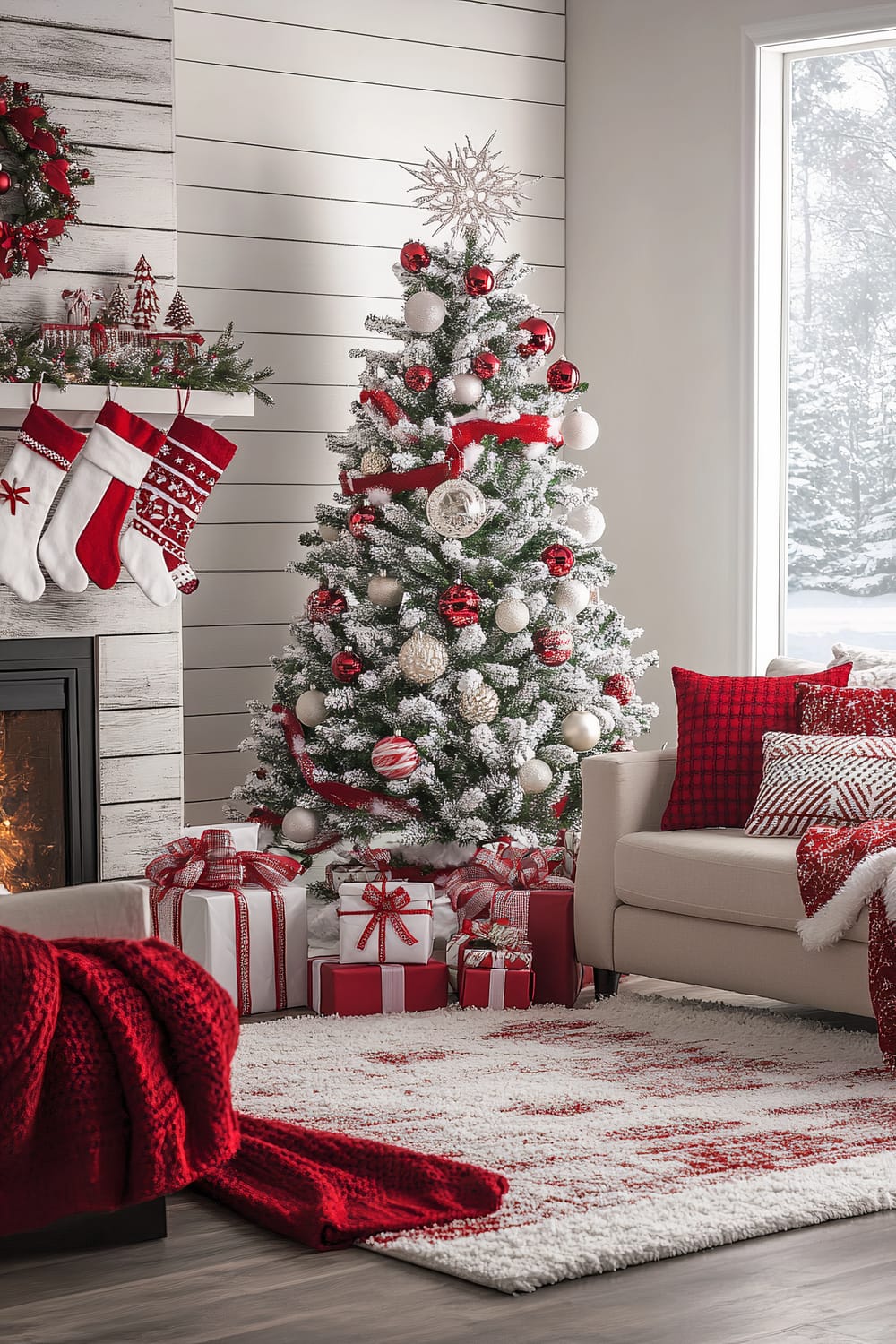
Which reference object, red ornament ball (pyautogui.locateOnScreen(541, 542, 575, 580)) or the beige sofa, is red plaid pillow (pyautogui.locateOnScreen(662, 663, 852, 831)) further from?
red ornament ball (pyautogui.locateOnScreen(541, 542, 575, 580))

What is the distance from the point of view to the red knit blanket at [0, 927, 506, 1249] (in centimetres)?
226

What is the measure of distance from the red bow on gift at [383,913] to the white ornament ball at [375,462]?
4.32 feet

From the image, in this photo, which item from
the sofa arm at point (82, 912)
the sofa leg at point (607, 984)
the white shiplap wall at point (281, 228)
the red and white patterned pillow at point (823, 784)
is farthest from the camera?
the white shiplap wall at point (281, 228)

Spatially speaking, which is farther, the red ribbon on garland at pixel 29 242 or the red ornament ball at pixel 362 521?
the red ornament ball at pixel 362 521

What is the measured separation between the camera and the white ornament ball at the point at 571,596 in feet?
15.7

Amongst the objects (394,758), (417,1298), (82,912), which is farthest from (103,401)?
(417,1298)

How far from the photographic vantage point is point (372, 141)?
573 cm

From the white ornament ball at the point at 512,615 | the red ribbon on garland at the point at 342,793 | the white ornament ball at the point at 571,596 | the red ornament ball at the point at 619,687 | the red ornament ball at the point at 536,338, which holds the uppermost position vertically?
the red ornament ball at the point at 536,338

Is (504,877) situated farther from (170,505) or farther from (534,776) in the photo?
(170,505)

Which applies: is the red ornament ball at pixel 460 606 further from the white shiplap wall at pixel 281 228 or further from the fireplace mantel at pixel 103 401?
the white shiplap wall at pixel 281 228

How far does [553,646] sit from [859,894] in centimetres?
146

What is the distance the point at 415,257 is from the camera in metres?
4.81

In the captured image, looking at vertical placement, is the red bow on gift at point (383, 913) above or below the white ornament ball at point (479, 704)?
below

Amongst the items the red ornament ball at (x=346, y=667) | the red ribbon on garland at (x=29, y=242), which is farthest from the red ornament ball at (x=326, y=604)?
the red ribbon on garland at (x=29, y=242)
